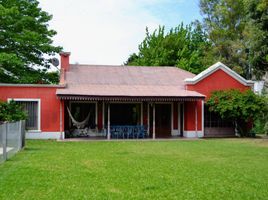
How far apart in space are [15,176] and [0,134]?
2.65 meters

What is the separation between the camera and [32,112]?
25.4 m

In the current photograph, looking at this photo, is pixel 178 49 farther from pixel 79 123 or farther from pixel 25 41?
pixel 79 123

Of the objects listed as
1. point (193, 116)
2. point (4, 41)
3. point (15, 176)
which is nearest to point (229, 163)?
point (15, 176)

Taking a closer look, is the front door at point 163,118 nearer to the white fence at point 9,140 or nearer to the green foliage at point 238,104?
the green foliage at point 238,104

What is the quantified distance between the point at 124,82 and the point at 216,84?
5.94 m

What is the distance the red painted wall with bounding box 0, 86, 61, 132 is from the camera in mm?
25172

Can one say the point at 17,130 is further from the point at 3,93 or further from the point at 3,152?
the point at 3,93

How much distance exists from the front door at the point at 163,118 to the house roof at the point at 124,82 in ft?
4.08

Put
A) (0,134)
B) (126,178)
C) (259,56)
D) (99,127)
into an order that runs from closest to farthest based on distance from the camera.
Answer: (126,178) < (0,134) < (259,56) < (99,127)

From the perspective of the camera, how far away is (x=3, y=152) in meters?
13.4

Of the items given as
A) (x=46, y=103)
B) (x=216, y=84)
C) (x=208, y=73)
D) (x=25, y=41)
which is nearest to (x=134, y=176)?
(x=46, y=103)

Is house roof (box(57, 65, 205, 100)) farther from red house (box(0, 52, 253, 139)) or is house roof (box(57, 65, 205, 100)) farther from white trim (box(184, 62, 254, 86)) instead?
white trim (box(184, 62, 254, 86))

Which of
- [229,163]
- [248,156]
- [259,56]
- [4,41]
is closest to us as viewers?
[229,163]

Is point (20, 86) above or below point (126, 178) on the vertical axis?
above
